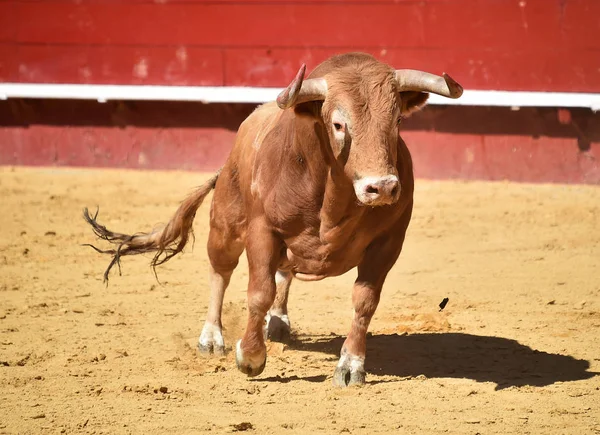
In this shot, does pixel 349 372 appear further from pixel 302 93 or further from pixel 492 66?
pixel 492 66

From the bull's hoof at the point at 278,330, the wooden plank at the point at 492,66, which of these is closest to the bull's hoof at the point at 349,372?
the bull's hoof at the point at 278,330

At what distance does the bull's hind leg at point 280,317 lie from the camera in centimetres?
469

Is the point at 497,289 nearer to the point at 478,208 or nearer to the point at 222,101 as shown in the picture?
the point at 478,208

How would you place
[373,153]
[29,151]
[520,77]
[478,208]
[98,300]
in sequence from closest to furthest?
[373,153]
[98,300]
[478,208]
[520,77]
[29,151]

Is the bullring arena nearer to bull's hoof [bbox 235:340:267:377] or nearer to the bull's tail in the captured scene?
bull's hoof [bbox 235:340:267:377]

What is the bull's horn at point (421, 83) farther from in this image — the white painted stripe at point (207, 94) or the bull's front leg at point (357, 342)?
the white painted stripe at point (207, 94)

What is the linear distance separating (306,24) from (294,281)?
318cm

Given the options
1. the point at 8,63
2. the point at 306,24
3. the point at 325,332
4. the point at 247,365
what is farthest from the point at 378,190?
the point at 8,63

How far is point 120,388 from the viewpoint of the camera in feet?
12.5

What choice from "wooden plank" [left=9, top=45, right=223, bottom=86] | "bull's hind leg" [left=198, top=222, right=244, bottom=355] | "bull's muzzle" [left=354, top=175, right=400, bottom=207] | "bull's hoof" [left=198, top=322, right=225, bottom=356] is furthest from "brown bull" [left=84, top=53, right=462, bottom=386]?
"wooden plank" [left=9, top=45, right=223, bottom=86]

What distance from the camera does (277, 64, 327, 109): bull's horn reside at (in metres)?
3.45

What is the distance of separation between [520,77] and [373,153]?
5.18m

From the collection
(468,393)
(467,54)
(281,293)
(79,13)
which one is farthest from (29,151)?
(468,393)

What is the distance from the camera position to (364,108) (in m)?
3.50
